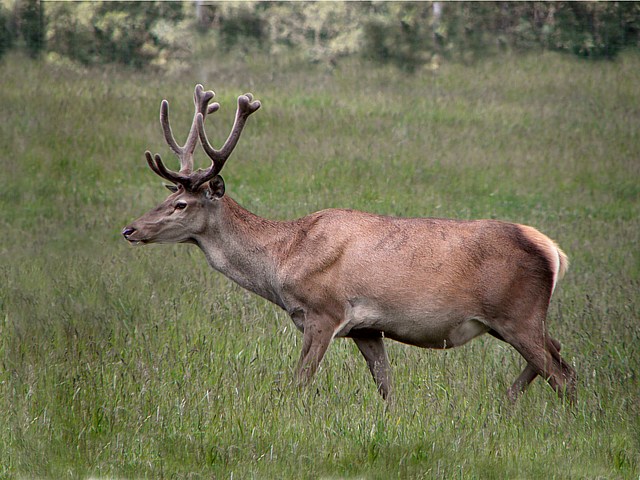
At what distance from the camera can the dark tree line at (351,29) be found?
17719mm

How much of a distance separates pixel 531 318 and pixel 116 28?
13.1m

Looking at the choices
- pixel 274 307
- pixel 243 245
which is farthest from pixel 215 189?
pixel 274 307

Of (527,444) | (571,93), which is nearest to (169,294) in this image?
(527,444)

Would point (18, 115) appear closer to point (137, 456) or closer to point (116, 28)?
point (116, 28)

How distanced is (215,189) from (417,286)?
167cm

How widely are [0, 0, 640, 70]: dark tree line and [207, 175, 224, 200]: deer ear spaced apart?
1105 centimetres

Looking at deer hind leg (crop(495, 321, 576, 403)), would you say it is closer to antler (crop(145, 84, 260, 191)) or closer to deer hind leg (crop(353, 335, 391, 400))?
deer hind leg (crop(353, 335, 391, 400))

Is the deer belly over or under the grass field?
over

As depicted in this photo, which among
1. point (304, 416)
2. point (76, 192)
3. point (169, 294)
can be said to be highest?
point (304, 416)

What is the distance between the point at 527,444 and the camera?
5.66 metres

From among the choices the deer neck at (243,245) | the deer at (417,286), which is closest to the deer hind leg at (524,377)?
the deer at (417,286)

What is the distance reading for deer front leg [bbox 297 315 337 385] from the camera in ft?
22.1

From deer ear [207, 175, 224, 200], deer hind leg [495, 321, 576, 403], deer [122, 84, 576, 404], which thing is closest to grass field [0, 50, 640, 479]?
deer hind leg [495, 321, 576, 403]

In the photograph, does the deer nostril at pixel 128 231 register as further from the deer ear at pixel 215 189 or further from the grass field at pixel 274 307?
the grass field at pixel 274 307
